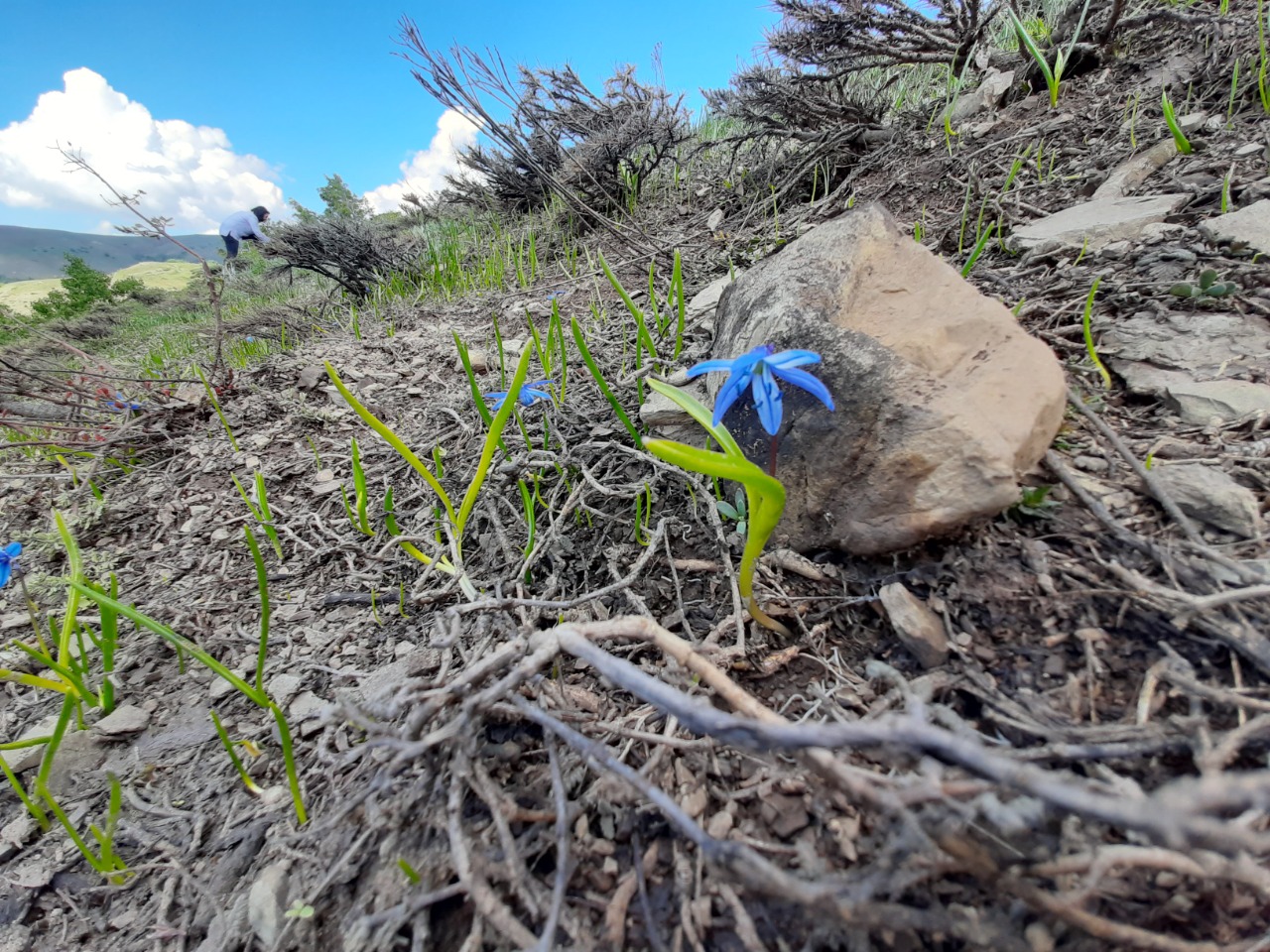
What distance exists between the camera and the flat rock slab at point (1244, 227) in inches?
59.7

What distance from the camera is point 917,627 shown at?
945 millimetres

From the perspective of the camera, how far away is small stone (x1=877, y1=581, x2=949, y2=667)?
93cm

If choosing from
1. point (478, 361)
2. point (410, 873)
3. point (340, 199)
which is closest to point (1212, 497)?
point (410, 873)

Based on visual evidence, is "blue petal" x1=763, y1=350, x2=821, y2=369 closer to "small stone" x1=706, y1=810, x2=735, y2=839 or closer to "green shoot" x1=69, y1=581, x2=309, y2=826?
"small stone" x1=706, y1=810, x2=735, y2=839

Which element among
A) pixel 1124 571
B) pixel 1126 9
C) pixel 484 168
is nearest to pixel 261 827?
pixel 1124 571

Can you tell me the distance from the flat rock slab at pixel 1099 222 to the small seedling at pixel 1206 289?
43cm

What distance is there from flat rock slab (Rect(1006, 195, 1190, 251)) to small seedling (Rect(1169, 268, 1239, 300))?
0.43 metres

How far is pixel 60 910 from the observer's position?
3.54 feet

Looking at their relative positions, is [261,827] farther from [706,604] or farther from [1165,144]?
[1165,144]

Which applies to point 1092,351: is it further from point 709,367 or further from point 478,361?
point 478,361

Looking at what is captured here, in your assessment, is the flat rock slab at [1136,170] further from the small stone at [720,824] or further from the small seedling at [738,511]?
the small stone at [720,824]

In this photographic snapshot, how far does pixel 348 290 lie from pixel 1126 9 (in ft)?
21.6

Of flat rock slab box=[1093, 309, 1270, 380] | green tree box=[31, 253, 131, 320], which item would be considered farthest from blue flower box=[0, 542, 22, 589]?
green tree box=[31, 253, 131, 320]

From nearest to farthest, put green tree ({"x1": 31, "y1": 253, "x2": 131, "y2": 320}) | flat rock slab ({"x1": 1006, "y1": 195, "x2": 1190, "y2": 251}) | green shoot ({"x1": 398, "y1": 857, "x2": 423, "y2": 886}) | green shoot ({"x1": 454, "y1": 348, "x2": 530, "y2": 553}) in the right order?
green shoot ({"x1": 398, "y1": 857, "x2": 423, "y2": 886})
green shoot ({"x1": 454, "y1": 348, "x2": 530, "y2": 553})
flat rock slab ({"x1": 1006, "y1": 195, "x2": 1190, "y2": 251})
green tree ({"x1": 31, "y1": 253, "x2": 131, "y2": 320})
